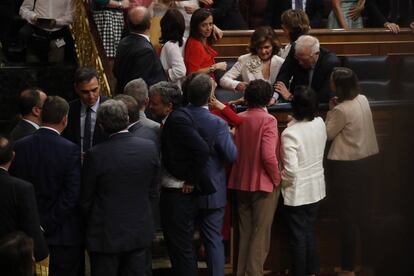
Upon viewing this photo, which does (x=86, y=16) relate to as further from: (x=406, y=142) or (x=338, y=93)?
(x=406, y=142)

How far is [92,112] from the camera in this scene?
21.4 feet

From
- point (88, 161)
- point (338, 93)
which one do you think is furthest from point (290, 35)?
point (88, 161)

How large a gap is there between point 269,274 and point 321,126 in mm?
1197

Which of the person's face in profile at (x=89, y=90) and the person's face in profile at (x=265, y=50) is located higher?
the person's face in profile at (x=89, y=90)

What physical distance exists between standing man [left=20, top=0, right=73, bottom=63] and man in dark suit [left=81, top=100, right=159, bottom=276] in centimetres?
328

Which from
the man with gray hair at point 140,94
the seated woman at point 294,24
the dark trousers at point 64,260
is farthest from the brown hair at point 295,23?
the dark trousers at point 64,260

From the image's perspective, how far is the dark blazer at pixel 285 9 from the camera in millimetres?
9852

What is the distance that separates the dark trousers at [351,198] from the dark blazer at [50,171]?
209 cm

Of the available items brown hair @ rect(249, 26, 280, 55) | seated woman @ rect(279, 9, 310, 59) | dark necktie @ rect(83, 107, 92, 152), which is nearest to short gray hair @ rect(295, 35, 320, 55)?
brown hair @ rect(249, 26, 280, 55)

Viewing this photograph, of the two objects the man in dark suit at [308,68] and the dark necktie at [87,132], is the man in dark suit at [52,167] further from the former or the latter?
the man in dark suit at [308,68]

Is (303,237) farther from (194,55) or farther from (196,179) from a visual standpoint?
(194,55)

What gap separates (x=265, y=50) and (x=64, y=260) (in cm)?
260

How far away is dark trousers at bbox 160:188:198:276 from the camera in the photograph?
6.50m

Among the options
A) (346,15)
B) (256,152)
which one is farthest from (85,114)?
(346,15)
